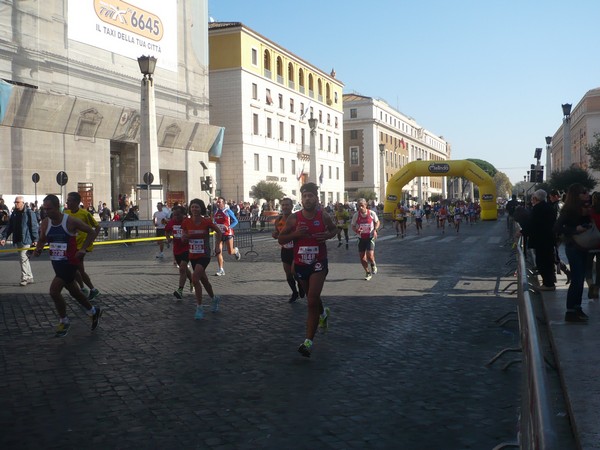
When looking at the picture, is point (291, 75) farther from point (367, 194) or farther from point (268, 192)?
point (367, 194)

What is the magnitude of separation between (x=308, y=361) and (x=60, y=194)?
30.1 m

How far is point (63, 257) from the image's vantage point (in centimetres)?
792

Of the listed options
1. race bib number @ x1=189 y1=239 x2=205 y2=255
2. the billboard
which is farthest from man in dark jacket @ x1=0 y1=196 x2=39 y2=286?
the billboard

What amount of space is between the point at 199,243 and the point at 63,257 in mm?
2022

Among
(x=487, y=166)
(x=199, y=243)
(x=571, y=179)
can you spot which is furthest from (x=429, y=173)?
(x=487, y=166)

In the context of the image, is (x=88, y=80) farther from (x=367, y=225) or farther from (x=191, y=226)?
(x=191, y=226)

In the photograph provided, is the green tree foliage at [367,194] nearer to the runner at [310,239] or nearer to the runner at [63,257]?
the runner at [63,257]

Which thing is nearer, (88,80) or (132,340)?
(132,340)

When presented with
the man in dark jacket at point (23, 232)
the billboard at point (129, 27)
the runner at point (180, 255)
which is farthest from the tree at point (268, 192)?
the runner at point (180, 255)

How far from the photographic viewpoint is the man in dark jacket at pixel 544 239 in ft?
34.1

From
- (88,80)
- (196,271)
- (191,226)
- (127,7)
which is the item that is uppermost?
(127,7)

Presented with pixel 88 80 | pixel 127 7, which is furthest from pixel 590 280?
pixel 127 7

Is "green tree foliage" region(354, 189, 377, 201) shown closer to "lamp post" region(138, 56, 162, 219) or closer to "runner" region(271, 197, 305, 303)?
"lamp post" region(138, 56, 162, 219)

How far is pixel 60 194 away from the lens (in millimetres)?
33719
